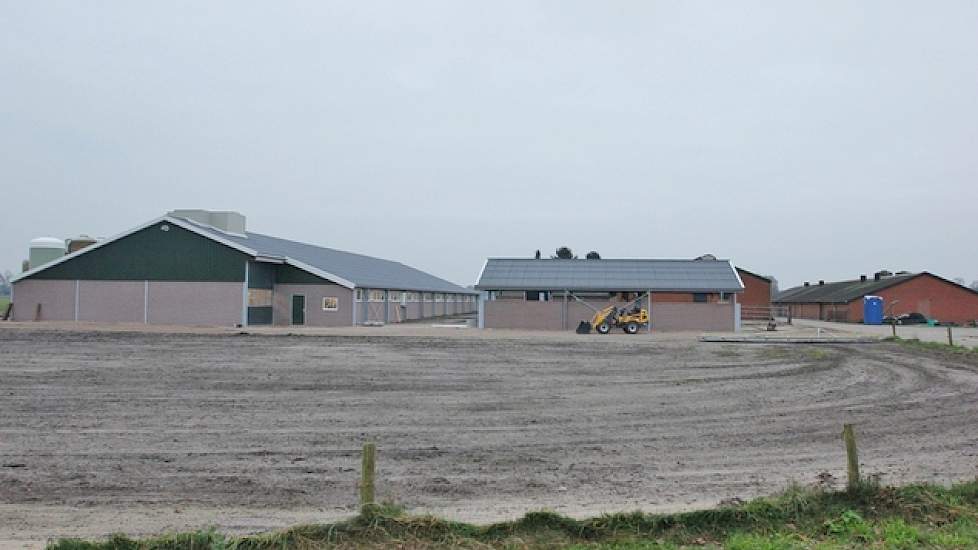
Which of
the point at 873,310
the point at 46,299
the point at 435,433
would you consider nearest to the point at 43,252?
the point at 46,299

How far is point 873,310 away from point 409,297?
38.8 m

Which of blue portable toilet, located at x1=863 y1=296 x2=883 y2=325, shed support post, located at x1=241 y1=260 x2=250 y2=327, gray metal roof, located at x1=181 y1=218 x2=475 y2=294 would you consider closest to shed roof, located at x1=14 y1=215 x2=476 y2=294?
gray metal roof, located at x1=181 y1=218 x2=475 y2=294

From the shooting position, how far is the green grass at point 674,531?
651 centimetres

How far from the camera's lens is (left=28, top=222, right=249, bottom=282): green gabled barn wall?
143ft

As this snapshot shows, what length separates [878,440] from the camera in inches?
478

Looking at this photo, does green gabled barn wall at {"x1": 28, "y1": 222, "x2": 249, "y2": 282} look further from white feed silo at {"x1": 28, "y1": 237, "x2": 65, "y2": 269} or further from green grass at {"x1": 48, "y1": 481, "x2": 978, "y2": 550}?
green grass at {"x1": 48, "y1": 481, "x2": 978, "y2": 550}

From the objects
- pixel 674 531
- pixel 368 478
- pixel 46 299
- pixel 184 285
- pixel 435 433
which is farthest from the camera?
pixel 46 299

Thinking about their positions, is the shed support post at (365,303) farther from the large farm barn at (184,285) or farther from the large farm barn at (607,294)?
the large farm barn at (607,294)

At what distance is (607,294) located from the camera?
47.1 metres

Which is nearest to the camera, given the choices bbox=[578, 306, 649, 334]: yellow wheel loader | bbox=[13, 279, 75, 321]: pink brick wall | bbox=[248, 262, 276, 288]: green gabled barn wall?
bbox=[578, 306, 649, 334]: yellow wheel loader

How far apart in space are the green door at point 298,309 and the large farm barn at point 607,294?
11.1m

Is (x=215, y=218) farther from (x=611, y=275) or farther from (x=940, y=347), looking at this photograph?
(x=940, y=347)

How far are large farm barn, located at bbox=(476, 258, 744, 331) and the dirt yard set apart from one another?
21.9 metres

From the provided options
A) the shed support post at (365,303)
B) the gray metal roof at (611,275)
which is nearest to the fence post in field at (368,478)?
the gray metal roof at (611,275)
